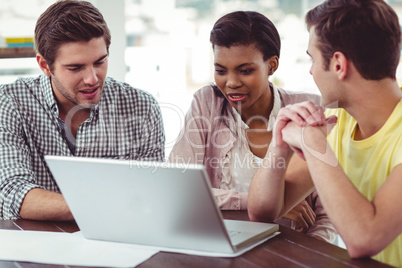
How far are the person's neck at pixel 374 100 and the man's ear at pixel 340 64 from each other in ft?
0.16

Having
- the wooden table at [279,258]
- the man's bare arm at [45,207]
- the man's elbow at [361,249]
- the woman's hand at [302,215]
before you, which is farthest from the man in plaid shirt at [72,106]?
the man's elbow at [361,249]

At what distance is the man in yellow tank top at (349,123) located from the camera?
3.97 feet

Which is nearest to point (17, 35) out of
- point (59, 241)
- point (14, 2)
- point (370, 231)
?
point (14, 2)

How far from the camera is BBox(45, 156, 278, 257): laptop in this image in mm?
1029

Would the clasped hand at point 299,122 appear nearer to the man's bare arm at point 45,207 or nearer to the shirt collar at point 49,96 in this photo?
the man's bare arm at point 45,207

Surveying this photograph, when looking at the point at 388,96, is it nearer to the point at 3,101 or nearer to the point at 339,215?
the point at 339,215

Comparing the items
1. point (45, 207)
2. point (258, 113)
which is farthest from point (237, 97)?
point (45, 207)

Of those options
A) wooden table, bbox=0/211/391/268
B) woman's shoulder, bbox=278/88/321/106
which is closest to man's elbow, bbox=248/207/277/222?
wooden table, bbox=0/211/391/268

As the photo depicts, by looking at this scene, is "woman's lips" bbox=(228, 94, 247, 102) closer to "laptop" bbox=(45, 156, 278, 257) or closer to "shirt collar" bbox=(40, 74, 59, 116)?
"shirt collar" bbox=(40, 74, 59, 116)

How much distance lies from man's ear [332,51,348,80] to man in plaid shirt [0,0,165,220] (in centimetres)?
101

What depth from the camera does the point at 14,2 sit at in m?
3.03

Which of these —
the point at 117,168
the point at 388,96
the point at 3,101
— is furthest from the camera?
the point at 3,101

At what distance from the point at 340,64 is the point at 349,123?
24 cm

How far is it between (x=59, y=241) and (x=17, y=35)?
2.23m
